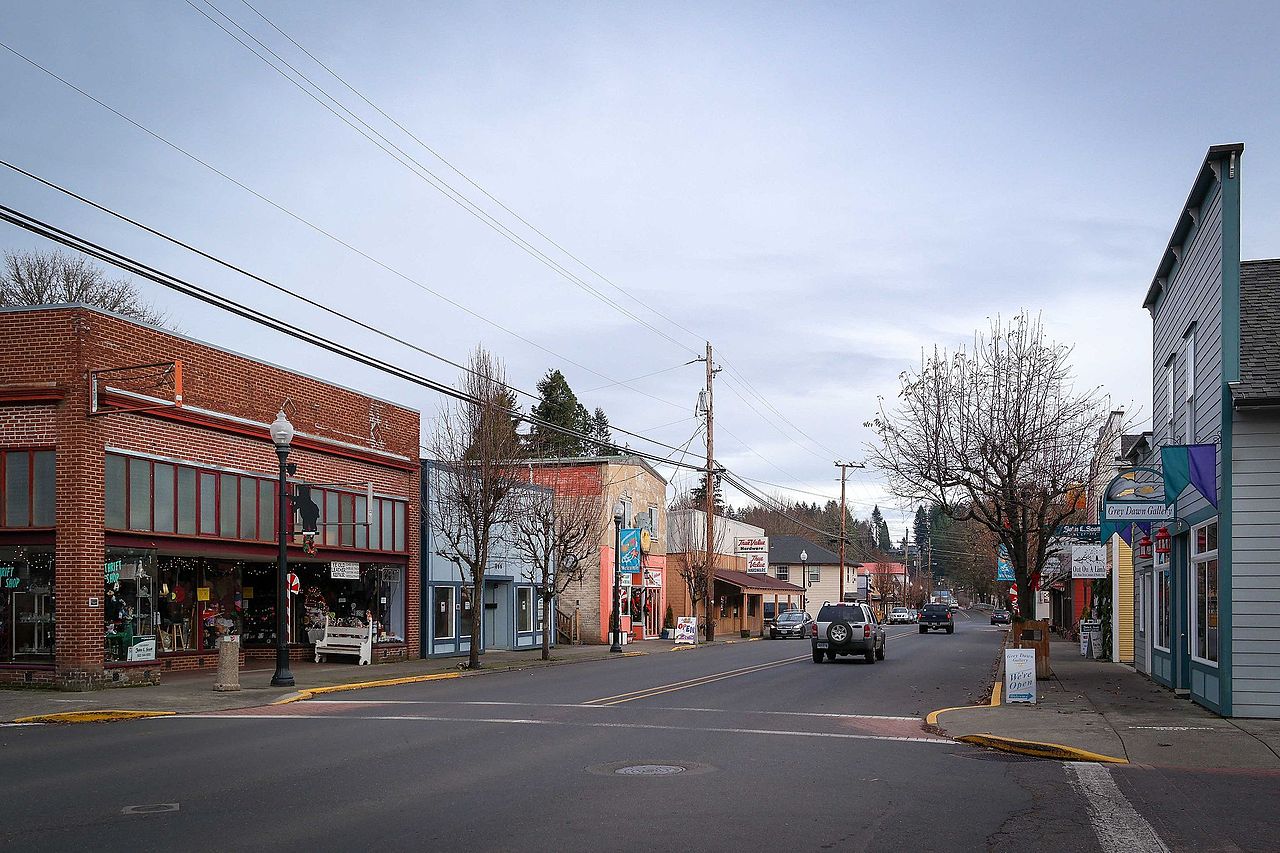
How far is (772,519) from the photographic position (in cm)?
14050

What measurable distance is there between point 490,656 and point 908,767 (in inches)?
1003

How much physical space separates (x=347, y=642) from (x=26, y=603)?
968 centimetres

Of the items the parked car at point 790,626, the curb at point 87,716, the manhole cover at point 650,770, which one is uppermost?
the manhole cover at point 650,770

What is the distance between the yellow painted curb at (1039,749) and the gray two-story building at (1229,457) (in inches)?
175

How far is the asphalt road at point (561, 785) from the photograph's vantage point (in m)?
9.22

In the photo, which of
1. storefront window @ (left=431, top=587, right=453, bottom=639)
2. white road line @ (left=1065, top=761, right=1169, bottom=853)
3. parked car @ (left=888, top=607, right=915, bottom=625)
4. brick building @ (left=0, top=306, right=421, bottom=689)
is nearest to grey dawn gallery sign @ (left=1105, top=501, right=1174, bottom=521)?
white road line @ (left=1065, top=761, right=1169, bottom=853)

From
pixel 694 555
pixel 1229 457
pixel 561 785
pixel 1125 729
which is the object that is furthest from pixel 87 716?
pixel 694 555

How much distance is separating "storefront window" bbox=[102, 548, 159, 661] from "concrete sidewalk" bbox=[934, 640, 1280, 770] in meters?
16.5

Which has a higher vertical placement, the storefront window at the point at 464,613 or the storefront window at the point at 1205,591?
the storefront window at the point at 1205,591

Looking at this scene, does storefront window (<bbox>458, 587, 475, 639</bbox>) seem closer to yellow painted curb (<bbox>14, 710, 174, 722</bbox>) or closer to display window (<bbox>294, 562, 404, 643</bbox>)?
display window (<bbox>294, 562, 404, 643</bbox>)

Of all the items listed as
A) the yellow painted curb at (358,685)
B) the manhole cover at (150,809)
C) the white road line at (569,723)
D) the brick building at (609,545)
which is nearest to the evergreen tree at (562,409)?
the brick building at (609,545)

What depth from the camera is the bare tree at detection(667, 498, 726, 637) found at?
53.9 meters

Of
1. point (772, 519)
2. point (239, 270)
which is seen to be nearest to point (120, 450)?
point (239, 270)

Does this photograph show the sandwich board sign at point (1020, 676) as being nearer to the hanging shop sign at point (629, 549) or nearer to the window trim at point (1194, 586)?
the window trim at point (1194, 586)
